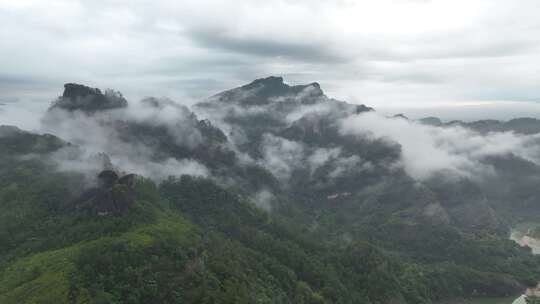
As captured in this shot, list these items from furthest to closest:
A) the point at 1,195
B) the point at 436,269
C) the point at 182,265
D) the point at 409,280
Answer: the point at 436,269
the point at 409,280
the point at 1,195
the point at 182,265

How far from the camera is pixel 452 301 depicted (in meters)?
181

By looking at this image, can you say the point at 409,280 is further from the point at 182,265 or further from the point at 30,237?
the point at 30,237

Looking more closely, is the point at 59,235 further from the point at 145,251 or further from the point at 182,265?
the point at 182,265

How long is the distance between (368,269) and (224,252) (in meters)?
67.5

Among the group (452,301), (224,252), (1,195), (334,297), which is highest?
(1,195)

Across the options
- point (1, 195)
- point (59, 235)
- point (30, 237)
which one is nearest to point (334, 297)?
point (59, 235)

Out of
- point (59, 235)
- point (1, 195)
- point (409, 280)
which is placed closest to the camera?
point (59, 235)

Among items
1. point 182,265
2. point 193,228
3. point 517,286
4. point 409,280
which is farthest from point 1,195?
point 517,286

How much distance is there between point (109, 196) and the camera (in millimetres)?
151750

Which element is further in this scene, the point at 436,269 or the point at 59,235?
the point at 436,269

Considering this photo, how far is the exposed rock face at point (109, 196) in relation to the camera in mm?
149875

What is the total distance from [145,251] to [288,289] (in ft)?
170

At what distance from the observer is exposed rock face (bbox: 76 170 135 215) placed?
149875 millimetres

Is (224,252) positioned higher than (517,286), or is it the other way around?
(224,252)
